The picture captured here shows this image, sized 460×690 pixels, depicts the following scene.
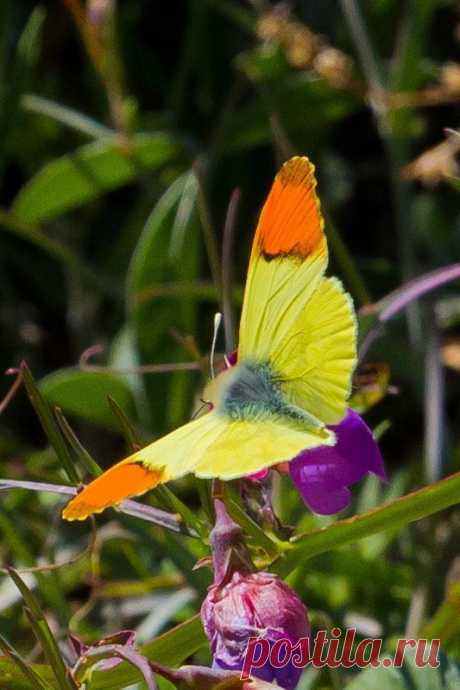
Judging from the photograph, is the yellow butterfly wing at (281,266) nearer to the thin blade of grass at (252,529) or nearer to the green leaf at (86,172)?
the thin blade of grass at (252,529)

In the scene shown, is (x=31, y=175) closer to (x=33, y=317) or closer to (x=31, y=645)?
(x=33, y=317)

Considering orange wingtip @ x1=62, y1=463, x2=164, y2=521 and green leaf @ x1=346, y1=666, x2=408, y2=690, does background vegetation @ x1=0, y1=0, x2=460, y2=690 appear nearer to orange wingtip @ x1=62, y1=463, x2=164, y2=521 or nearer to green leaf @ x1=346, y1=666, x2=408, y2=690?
green leaf @ x1=346, y1=666, x2=408, y2=690

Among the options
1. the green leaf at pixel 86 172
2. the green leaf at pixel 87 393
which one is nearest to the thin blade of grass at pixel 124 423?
the green leaf at pixel 87 393

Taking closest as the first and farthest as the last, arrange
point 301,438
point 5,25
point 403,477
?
1. point 301,438
2. point 403,477
3. point 5,25

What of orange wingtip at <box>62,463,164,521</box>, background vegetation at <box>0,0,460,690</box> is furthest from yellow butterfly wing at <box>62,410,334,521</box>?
background vegetation at <box>0,0,460,690</box>

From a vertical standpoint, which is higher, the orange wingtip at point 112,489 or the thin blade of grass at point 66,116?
the thin blade of grass at point 66,116

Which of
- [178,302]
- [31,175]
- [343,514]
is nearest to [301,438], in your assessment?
[343,514]
